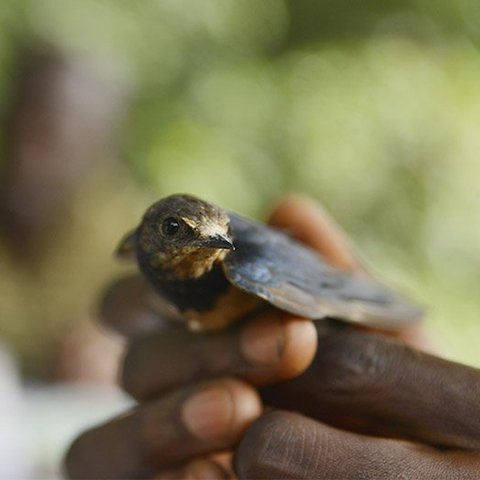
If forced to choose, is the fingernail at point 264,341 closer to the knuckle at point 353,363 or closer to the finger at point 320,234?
the knuckle at point 353,363

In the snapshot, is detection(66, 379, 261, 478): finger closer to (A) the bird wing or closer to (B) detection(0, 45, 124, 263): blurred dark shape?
(A) the bird wing

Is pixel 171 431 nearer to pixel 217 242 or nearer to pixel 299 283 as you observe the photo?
pixel 299 283

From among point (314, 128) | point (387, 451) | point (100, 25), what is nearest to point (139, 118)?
point (100, 25)

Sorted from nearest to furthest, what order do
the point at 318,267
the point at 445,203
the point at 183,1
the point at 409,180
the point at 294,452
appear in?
1. the point at 294,452
2. the point at 318,267
3. the point at 445,203
4. the point at 409,180
5. the point at 183,1

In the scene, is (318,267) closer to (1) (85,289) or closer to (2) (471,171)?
(1) (85,289)

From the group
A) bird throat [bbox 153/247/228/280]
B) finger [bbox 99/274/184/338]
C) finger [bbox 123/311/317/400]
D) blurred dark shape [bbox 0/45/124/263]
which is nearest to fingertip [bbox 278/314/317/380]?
finger [bbox 123/311/317/400]

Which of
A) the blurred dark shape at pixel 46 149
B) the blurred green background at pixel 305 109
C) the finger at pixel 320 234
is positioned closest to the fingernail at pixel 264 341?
the finger at pixel 320 234
